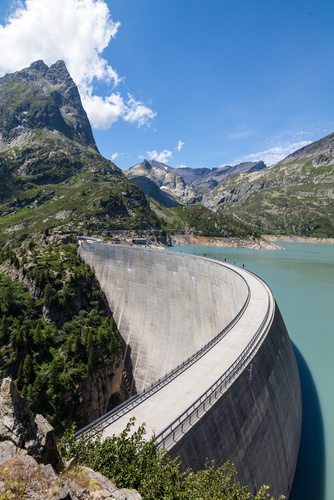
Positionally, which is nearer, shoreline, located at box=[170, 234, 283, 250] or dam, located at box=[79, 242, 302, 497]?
dam, located at box=[79, 242, 302, 497]

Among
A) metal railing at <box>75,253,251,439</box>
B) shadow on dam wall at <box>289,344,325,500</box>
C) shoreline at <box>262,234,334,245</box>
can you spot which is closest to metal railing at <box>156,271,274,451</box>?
metal railing at <box>75,253,251,439</box>

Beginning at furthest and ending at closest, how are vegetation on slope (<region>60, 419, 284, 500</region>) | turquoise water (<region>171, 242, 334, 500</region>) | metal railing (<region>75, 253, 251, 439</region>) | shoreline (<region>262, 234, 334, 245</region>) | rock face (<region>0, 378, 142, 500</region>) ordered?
shoreline (<region>262, 234, 334, 245</region>) < turquoise water (<region>171, 242, 334, 500</region>) < metal railing (<region>75, 253, 251, 439</region>) < vegetation on slope (<region>60, 419, 284, 500</region>) < rock face (<region>0, 378, 142, 500</region>)

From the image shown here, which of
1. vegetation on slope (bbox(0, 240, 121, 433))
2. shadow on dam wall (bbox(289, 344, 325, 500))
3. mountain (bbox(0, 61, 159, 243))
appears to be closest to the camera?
shadow on dam wall (bbox(289, 344, 325, 500))

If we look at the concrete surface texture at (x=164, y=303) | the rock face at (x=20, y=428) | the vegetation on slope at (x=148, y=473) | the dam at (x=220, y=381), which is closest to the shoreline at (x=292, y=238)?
the concrete surface texture at (x=164, y=303)

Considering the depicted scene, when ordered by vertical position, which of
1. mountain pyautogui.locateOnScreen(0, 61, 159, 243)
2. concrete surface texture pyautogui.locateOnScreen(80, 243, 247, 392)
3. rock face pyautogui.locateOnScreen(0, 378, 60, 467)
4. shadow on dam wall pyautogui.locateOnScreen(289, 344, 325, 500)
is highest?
mountain pyautogui.locateOnScreen(0, 61, 159, 243)

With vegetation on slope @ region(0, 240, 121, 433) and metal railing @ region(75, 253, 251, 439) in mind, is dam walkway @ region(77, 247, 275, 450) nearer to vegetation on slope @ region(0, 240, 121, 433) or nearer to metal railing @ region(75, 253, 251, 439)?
metal railing @ region(75, 253, 251, 439)

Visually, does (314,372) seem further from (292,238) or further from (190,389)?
(292,238)

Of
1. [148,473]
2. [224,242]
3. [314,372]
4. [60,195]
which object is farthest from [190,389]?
[60,195]
